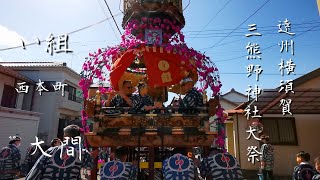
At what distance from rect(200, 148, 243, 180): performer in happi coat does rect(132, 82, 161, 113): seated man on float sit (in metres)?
1.78

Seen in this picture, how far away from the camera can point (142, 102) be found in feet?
22.1

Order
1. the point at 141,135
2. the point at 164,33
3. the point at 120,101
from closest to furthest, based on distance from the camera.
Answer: the point at 141,135
the point at 120,101
the point at 164,33

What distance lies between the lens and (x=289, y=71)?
945 centimetres

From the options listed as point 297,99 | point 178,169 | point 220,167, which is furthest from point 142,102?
point 297,99

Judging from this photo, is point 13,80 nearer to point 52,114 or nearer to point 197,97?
point 52,114

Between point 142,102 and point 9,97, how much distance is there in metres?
20.4

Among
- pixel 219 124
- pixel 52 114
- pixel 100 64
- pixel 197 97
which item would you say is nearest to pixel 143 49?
pixel 100 64

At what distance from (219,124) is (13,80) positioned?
22.2m

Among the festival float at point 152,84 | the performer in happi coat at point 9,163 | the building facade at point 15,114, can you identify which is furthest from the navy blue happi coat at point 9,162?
the building facade at point 15,114

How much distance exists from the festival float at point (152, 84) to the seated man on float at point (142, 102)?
0.16m

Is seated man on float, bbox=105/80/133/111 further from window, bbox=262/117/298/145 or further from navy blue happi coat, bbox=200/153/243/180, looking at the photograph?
window, bbox=262/117/298/145

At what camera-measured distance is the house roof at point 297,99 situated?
10562 mm

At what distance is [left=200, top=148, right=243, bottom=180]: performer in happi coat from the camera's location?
457 cm

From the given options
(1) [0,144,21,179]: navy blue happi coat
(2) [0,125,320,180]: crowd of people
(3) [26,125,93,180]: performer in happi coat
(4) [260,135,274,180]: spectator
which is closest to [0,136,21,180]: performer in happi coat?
(1) [0,144,21,179]: navy blue happi coat
